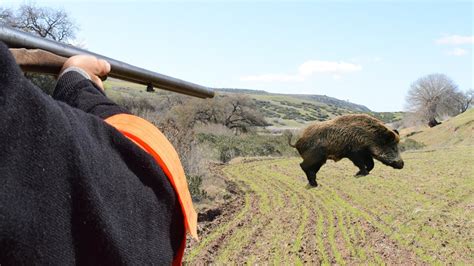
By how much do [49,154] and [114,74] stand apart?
951 millimetres

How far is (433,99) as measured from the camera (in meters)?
6.58

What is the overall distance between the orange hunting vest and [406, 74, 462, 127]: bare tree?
6.15 m

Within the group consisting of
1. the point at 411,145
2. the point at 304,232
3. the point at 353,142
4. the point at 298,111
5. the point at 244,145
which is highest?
the point at 353,142

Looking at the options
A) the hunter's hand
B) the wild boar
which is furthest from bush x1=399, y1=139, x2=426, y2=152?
the hunter's hand

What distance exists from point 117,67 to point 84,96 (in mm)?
563

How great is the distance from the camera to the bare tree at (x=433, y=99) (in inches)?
258

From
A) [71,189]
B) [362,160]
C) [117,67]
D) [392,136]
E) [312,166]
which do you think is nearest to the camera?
[71,189]

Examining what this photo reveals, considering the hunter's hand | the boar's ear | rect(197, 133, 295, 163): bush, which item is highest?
the hunter's hand

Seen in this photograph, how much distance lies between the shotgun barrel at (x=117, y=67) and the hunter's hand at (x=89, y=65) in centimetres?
7

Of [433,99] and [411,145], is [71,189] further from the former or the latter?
[411,145]

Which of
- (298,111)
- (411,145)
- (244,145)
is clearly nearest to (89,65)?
(298,111)

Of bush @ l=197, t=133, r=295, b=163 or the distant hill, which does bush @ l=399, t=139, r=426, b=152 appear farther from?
bush @ l=197, t=133, r=295, b=163

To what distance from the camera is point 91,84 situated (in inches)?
39.6

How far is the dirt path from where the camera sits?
14875 mm
